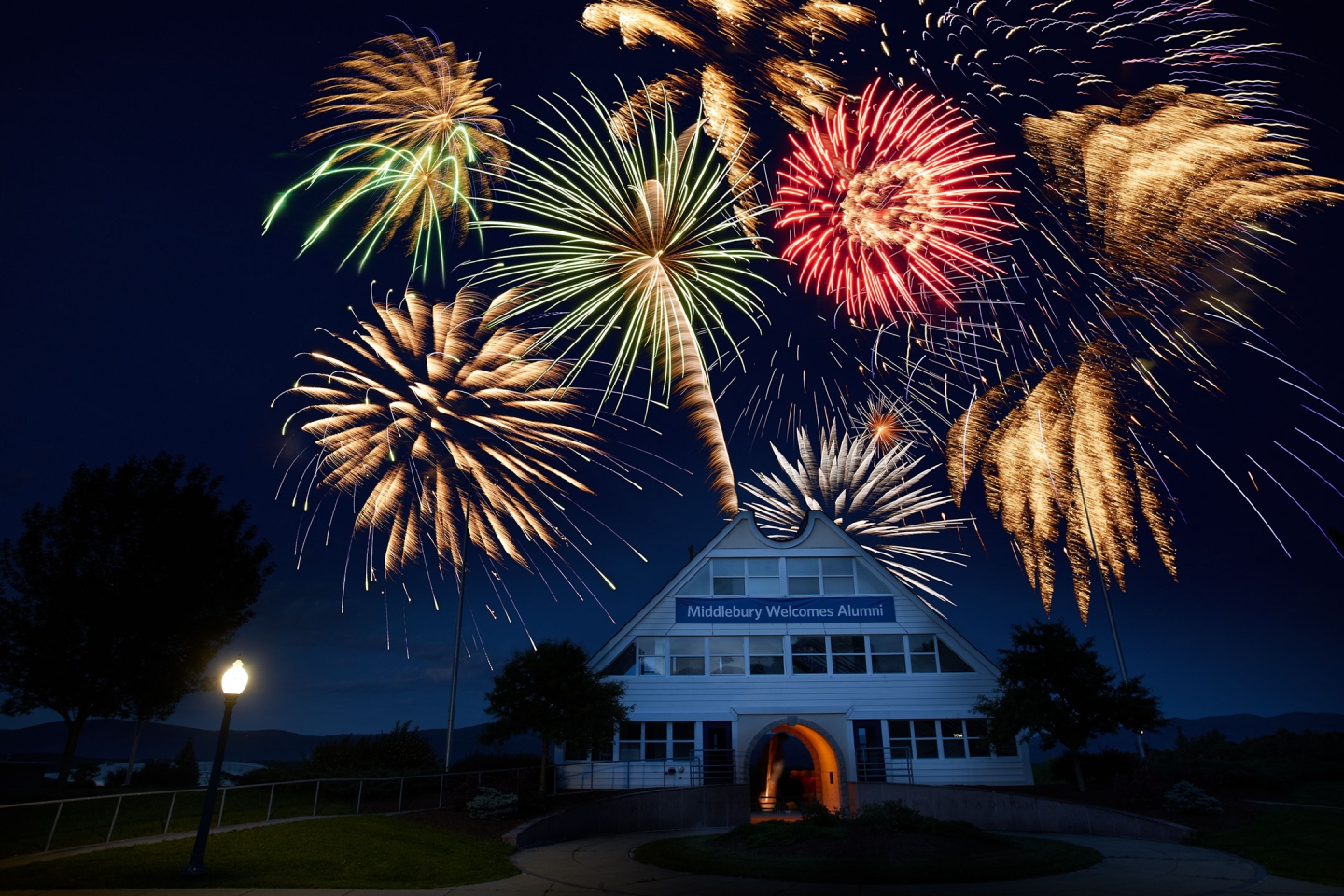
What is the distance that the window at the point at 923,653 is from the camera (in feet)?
90.2

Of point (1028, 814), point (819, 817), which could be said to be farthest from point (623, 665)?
point (1028, 814)

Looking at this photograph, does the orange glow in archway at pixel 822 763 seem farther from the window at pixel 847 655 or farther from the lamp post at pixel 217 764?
the lamp post at pixel 217 764

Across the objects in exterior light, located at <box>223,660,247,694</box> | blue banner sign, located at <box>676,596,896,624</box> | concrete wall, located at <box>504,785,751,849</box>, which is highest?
blue banner sign, located at <box>676,596,896,624</box>

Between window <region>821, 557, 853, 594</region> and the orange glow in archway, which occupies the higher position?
window <region>821, 557, 853, 594</region>

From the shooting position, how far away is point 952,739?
2636 centimetres

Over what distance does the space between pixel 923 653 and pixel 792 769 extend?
27.8ft

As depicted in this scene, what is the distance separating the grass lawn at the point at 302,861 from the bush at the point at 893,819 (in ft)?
22.3

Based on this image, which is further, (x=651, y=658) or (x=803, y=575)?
(x=803, y=575)

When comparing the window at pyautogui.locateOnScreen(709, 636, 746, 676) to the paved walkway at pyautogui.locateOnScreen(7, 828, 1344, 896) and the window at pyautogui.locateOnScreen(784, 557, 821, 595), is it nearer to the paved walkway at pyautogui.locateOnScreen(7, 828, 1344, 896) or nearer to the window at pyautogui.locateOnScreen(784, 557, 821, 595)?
the window at pyautogui.locateOnScreen(784, 557, 821, 595)

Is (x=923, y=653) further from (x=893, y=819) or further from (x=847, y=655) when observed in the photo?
(x=893, y=819)

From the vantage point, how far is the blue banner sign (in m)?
28.2

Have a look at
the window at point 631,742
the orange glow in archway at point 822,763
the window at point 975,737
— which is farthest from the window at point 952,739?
the window at point 631,742

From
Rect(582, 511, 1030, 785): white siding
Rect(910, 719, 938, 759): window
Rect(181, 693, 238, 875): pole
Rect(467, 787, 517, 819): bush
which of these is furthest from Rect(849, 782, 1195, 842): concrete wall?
Rect(181, 693, 238, 875): pole

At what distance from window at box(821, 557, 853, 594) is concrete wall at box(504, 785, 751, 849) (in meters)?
8.66
